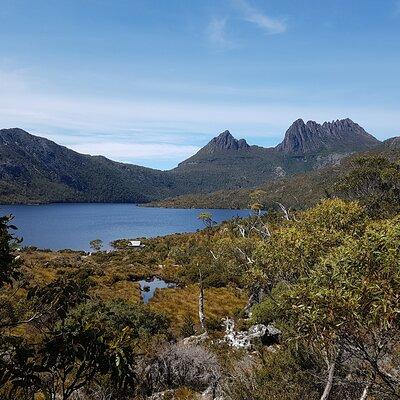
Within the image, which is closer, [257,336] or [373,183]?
[257,336]

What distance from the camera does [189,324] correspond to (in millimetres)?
33469

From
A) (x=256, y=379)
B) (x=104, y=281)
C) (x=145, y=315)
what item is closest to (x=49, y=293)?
(x=256, y=379)

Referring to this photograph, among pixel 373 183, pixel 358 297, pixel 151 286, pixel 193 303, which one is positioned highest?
pixel 373 183

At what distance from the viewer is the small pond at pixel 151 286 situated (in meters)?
52.4

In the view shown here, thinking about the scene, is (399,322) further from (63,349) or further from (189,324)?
(189,324)

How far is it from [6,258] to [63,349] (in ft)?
5.29

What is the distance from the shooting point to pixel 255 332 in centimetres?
2902

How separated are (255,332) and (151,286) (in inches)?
1250

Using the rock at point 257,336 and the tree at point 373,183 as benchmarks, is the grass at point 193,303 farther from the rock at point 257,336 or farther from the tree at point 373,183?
the tree at point 373,183

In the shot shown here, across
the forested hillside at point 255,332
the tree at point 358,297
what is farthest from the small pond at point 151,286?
the tree at point 358,297

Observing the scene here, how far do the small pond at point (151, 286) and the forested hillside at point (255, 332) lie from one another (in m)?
7.87

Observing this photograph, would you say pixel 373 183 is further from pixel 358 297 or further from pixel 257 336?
pixel 358 297

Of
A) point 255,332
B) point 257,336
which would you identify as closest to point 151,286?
point 255,332

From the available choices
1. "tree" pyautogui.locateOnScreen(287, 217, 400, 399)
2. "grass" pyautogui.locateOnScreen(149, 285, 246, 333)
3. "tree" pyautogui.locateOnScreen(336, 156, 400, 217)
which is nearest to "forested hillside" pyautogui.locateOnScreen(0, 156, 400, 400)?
"tree" pyautogui.locateOnScreen(287, 217, 400, 399)
